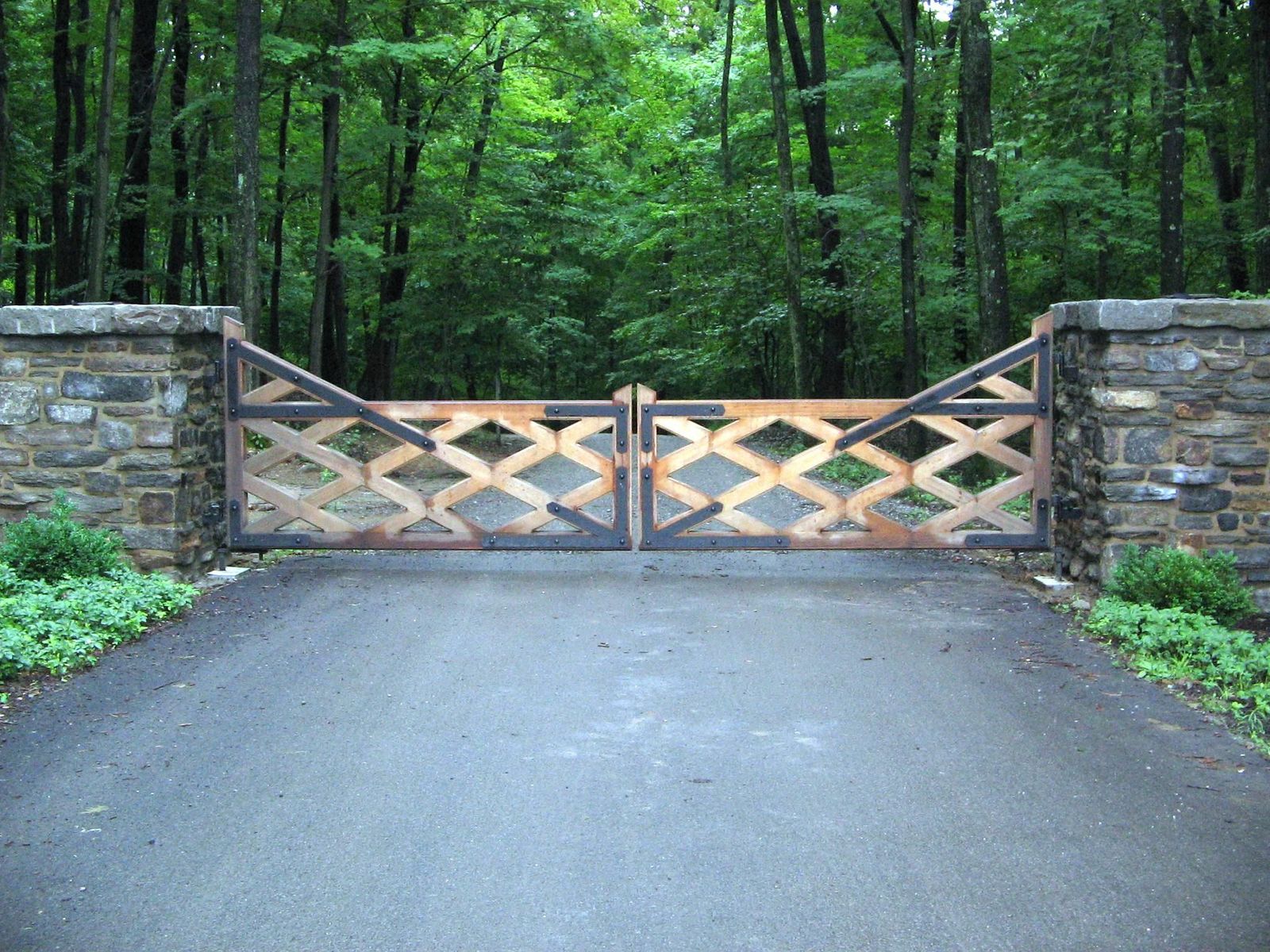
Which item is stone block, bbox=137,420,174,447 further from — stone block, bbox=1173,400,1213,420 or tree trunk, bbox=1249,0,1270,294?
tree trunk, bbox=1249,0,1270,294

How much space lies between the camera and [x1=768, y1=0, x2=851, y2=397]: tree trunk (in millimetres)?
22219

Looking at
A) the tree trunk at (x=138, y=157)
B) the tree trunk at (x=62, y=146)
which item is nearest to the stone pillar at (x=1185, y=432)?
the tree trunk at (x=138, y=157)

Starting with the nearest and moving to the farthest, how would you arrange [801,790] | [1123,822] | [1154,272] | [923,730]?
[1123,822], [801,790], [923,730], [1154,272]

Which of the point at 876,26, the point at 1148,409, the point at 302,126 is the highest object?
the point at 876,26

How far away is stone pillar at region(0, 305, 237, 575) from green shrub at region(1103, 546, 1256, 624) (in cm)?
627

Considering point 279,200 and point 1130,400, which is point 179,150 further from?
point 1130,400

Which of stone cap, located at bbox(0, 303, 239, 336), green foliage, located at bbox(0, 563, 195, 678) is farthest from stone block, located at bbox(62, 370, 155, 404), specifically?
green foliage, located at bbox(0, 563, 195, 678)

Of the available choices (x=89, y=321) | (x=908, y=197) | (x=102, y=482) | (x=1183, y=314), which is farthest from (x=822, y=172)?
(x=102, y=482)

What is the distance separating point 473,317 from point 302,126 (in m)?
5.97

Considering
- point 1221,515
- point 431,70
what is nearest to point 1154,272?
point 431,70

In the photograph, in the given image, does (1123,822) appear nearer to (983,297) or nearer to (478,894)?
(478,894)

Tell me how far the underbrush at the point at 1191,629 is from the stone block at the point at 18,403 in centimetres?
701

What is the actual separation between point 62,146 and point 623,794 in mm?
22227

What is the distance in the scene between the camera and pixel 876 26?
24359 mm
